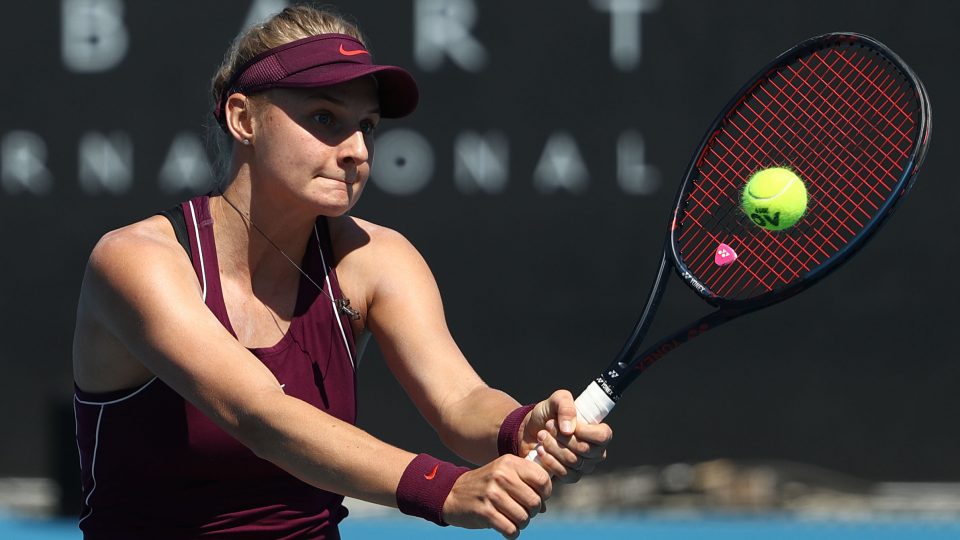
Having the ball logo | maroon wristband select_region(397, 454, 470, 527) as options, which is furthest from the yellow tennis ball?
maroon wristband select_region(397, 454, 470, 527)

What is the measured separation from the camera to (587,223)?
6.00m

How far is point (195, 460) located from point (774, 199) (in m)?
1.19

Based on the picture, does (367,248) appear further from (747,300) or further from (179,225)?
(747,300)

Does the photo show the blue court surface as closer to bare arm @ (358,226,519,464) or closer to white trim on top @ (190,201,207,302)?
bare arm @ (358,226,519,464)

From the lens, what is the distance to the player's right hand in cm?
218

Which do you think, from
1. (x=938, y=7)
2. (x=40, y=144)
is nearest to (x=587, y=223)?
(x=938, y=7)

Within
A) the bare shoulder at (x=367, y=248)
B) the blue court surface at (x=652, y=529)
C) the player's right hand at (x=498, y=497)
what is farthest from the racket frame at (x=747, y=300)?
the blue court surface at (x=652, y=529)

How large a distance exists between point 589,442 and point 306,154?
0.66m

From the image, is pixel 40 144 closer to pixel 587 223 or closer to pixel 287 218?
pixel 587 223

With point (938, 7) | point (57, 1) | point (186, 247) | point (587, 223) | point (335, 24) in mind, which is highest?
point (938, 7)

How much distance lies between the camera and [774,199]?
9.28 ft

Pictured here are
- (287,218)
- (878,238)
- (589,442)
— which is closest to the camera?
(589,442)

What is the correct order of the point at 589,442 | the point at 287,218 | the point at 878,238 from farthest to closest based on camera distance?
the point at 878,238 → the point at 287,218 → the point at 589,442

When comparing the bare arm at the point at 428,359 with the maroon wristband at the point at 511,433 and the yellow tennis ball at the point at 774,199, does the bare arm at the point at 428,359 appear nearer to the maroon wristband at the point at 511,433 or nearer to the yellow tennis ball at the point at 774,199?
the maroon wristband at the point at 511,433
